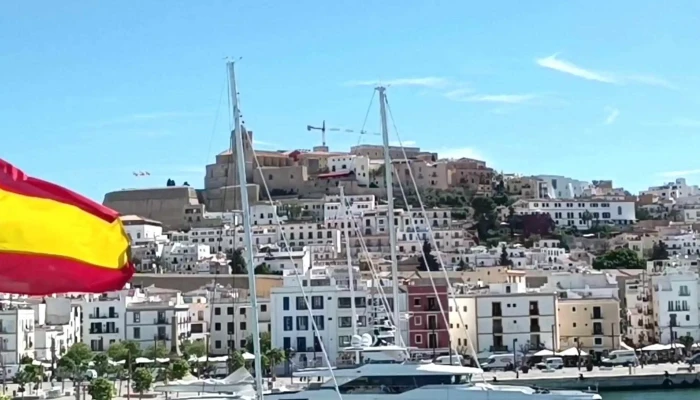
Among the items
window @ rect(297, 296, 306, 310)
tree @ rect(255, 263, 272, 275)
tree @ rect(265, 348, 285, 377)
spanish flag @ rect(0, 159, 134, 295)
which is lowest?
tree @ rect(265, 348, 285, 377)

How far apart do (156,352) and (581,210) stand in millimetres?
71109

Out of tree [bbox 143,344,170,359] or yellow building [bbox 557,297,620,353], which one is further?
yellow building [bbox 557,297,620,353]

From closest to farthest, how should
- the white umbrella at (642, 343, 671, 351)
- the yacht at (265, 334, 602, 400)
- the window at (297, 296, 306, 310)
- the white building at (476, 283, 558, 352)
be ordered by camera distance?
the yacht at (265, 334, 602, 400)
the window at (297, 296, 306, 310)
the white building at (476, 283, 558, 352)
the white umbrella at (642, 343, 671, 351)

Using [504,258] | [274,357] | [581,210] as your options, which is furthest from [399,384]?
[581,210]

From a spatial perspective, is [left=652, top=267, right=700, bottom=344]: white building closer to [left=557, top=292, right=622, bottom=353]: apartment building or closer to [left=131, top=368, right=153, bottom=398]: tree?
[left=557, top=292, right=622, bottom=353]: apartment building

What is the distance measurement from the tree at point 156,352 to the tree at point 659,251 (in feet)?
156

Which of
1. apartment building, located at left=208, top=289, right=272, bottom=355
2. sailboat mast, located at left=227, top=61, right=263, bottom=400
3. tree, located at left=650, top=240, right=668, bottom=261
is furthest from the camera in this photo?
tree, located at left=650, top=240, right=668, bottom=261

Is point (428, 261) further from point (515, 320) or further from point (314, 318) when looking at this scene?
point (314, 318)

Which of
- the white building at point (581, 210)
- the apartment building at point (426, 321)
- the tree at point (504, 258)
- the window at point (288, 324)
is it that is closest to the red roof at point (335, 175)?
the white building at point (581, 210)

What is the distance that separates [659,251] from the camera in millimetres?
89500

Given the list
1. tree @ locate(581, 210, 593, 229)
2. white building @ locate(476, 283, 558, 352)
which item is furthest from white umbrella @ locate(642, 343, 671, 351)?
tree @ locate(581, 210, 593, 229)

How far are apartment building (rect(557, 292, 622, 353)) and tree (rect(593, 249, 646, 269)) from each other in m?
28.9

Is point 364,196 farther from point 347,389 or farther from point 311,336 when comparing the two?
point 347,389

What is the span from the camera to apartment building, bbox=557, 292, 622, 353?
54844mm
